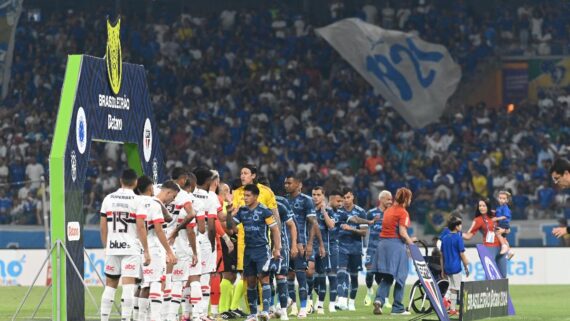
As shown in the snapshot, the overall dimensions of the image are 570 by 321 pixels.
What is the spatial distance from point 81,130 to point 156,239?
11.2 feet

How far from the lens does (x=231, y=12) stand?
4525cm

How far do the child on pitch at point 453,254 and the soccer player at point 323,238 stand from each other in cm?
195

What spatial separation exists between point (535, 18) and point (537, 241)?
37.0 feet

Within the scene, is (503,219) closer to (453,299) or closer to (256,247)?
(453,299)

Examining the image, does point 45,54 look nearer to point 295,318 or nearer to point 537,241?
point 537,241

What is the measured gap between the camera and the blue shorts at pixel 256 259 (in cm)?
1958

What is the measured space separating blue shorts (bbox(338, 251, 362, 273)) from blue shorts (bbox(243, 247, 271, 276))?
4.22 m

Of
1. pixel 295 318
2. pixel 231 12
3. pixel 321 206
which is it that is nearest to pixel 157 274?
pixel 295 318

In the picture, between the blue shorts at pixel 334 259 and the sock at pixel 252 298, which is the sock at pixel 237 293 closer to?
the sock at pixel 252 298

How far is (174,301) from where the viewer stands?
1808cm

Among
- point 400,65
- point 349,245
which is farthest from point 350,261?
point 400,65

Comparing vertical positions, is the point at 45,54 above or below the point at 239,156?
above

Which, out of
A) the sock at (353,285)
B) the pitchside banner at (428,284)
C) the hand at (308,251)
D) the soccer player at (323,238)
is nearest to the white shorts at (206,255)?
the hand at (308,251)

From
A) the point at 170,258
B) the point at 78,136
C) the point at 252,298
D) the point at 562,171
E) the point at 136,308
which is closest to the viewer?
the point at 562,171
